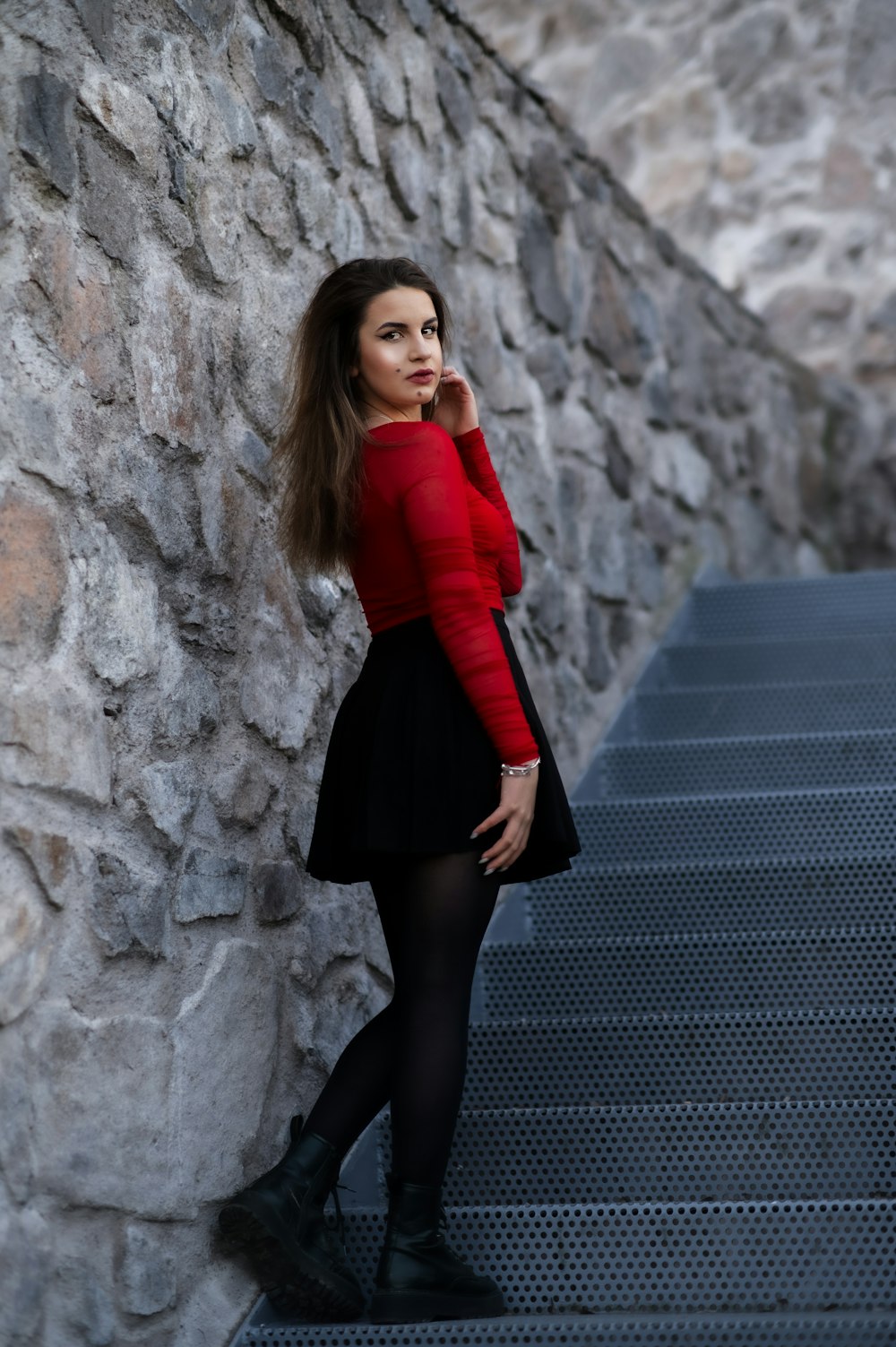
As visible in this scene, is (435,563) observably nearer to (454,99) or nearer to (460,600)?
(460,600)

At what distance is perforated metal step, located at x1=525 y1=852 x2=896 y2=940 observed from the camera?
9.10 feet

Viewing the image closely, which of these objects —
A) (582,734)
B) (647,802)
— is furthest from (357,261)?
(582,734)

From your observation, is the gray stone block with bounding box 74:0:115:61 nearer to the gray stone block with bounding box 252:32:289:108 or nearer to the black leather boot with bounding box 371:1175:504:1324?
the gray stone block with bounding box 252:32:289:108

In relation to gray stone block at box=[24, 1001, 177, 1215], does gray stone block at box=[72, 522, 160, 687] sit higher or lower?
higher

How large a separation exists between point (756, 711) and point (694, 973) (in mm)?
1254

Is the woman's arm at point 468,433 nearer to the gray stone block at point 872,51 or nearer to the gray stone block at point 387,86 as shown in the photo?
the gray stone block at point 387,86

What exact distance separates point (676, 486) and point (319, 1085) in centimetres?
276

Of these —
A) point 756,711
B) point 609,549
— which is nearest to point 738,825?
point 756,711

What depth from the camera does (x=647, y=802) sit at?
3186 mm

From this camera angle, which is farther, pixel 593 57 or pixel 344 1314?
pixel 593 57

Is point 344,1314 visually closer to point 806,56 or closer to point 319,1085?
point 319,1085

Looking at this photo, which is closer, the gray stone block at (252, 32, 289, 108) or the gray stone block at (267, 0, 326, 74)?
the gray stone block at (252, 32, 289, 108)

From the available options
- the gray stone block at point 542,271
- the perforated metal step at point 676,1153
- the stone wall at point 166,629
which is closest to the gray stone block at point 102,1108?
the stone wall at point 166,629

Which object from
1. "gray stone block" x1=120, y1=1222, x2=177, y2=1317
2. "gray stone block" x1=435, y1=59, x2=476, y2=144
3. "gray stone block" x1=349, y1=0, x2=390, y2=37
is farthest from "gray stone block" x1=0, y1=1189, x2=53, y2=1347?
"gray stone block" x1=435, y1=59, x2=476, y2=144
